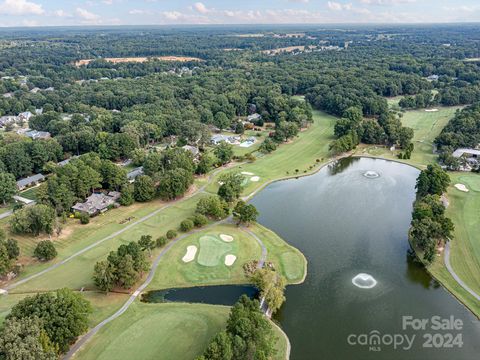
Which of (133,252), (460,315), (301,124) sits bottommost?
(301,124)

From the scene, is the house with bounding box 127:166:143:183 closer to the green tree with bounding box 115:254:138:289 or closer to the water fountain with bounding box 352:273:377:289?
the green tree with bounding box 115:254:138:289

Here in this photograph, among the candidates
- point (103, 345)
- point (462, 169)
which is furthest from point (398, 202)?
point (103, 345)

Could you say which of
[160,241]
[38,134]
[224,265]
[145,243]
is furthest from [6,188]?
[224,265]

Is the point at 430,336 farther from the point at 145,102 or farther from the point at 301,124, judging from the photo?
the point at 145,102

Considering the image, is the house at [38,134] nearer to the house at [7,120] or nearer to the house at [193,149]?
the house at [7,120]

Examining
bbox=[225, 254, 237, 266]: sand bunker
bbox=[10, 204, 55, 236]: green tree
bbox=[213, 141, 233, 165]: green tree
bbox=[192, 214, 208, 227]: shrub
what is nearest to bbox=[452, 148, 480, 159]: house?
bbox=[213, 141, 233, 165]: green tree

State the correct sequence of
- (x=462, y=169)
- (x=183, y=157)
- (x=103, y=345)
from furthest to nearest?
1. (x=462, y=169)
2. (x=183, y=157)
3. (x=103, y=345)

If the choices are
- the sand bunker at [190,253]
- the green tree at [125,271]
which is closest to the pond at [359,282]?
the sand bunker at [190,253]
